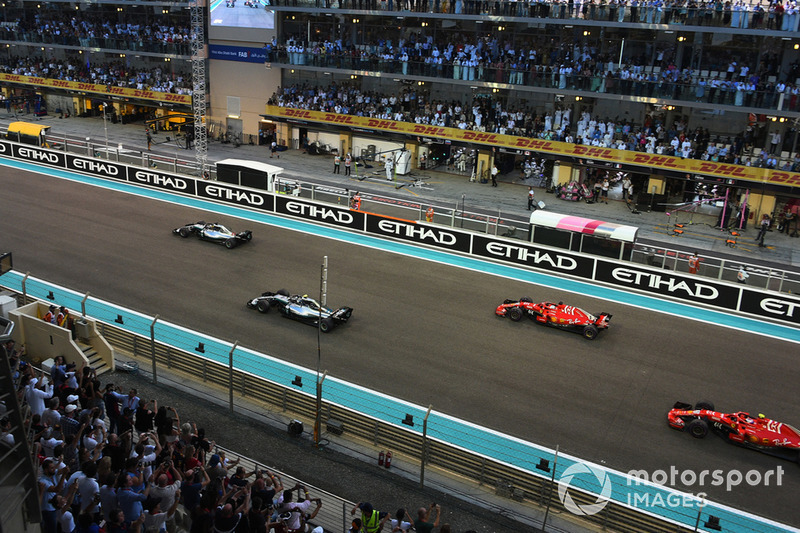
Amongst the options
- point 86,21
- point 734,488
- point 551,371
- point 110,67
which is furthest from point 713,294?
point 86,21

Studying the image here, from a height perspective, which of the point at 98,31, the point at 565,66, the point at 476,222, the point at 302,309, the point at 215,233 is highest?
the point at 98,31

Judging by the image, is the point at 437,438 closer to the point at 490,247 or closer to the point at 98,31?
the point at 490,247

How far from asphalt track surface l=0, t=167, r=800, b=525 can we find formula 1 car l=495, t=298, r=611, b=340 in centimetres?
33

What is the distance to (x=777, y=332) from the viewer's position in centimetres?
2209

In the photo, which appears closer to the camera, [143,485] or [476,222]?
[143,485]

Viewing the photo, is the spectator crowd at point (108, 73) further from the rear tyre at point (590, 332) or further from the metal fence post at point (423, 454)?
the metal fence post at point (423, 454)

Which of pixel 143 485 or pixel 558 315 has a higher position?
pixel 143 485

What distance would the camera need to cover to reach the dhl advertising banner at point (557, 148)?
33.2 meters

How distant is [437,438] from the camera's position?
14.8 m

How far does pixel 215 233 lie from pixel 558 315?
1358 centimetres

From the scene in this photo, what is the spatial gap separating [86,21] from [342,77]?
25.0 m

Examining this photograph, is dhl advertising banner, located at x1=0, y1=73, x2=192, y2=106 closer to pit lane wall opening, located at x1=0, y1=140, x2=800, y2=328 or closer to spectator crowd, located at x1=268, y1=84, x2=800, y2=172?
spectator crowd, located at x1=268, y1=84, x2=800, y2=172

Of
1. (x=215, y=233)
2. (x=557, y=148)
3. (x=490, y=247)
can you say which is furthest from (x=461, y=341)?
(x=557, y=148)

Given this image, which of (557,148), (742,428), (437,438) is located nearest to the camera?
(437,438)
